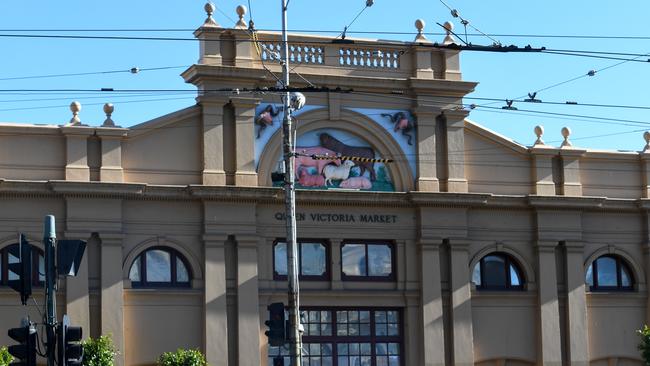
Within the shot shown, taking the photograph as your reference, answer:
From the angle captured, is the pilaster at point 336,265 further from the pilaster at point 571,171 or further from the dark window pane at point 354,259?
the pilaster at point 571,171

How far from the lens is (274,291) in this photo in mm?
41844

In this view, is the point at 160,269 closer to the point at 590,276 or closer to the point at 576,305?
the point at 576,305

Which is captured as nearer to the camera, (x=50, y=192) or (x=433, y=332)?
(x=50, y=192)

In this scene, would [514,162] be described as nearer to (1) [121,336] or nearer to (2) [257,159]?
(2) [257,159]

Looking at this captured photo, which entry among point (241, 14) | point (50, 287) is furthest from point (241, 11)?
point (50, 287)

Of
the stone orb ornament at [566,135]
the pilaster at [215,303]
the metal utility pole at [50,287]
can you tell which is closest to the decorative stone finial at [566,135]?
the stone orb ornament at [566,135]

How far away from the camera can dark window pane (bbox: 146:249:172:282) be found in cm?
4084

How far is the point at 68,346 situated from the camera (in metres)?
23.2

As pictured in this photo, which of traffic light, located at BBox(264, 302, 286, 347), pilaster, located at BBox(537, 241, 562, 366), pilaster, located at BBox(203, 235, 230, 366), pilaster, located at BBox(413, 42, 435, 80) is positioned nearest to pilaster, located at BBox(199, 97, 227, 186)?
pilaster, located at BBox(203, 235, 230, 366)

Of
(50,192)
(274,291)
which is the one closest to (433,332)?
(274,291)

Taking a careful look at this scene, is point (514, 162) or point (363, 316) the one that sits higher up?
point (514, 162)

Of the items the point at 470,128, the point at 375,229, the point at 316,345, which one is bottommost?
the point at 316,345

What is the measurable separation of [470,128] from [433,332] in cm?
662

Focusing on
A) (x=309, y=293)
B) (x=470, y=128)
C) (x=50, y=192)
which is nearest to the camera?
(x=50, y=192)
